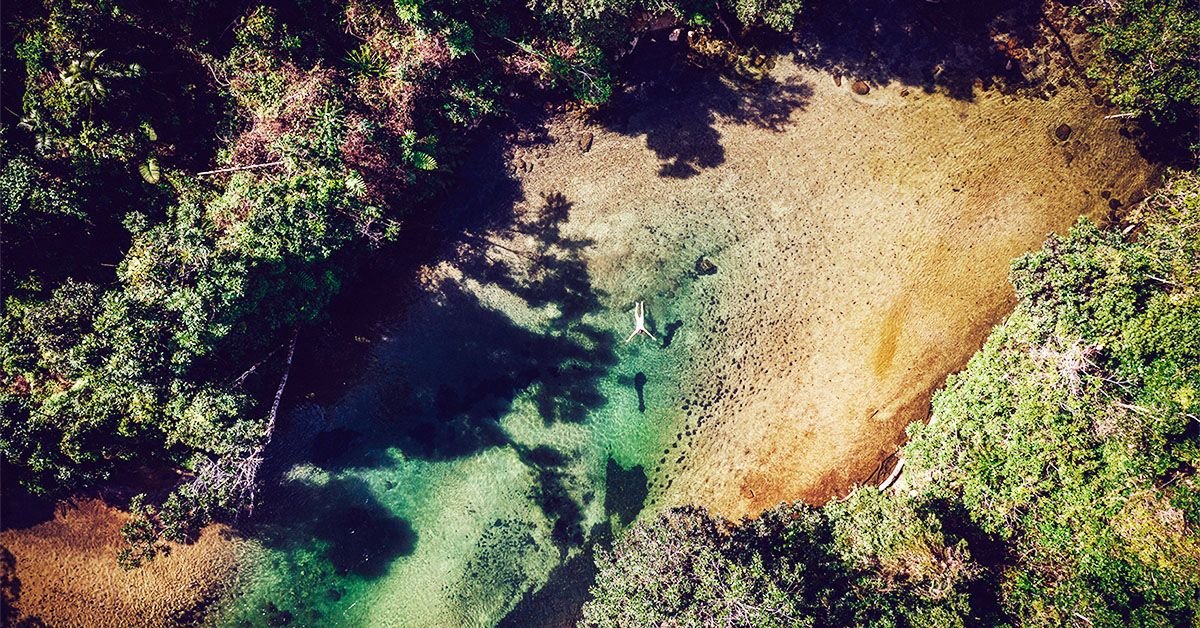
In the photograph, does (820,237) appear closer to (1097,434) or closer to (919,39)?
(919,39)

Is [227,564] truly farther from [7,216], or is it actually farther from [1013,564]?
[1013,564]

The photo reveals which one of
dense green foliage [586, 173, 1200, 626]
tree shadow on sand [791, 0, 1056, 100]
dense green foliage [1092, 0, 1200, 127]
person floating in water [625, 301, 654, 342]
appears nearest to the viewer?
dense green foliage [586, 173, 1200, 626]

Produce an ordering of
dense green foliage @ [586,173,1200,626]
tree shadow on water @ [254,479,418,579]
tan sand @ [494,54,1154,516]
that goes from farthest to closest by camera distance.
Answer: tan sand @ [494,54,1154,516] → tree shadow on water @ [254,479,418,579] → dense green foliage @ [586,173,1200,626]

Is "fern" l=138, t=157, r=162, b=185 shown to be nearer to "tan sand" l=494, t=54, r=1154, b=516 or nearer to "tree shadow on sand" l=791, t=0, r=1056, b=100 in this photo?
"tan sand" l=494, t=54, r=1154, b=516

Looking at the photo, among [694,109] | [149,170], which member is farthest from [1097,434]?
[149,170]

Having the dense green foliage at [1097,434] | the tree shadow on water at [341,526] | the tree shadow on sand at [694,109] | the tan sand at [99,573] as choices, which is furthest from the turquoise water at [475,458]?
the dense green foliage at [1097,434]

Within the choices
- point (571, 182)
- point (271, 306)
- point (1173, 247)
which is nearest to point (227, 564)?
point (271, 306)

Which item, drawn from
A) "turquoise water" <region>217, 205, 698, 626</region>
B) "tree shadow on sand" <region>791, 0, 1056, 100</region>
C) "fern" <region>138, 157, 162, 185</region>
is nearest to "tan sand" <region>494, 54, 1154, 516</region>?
"tree shadow on sand" <region>791, 0, 1056, 100</region>
